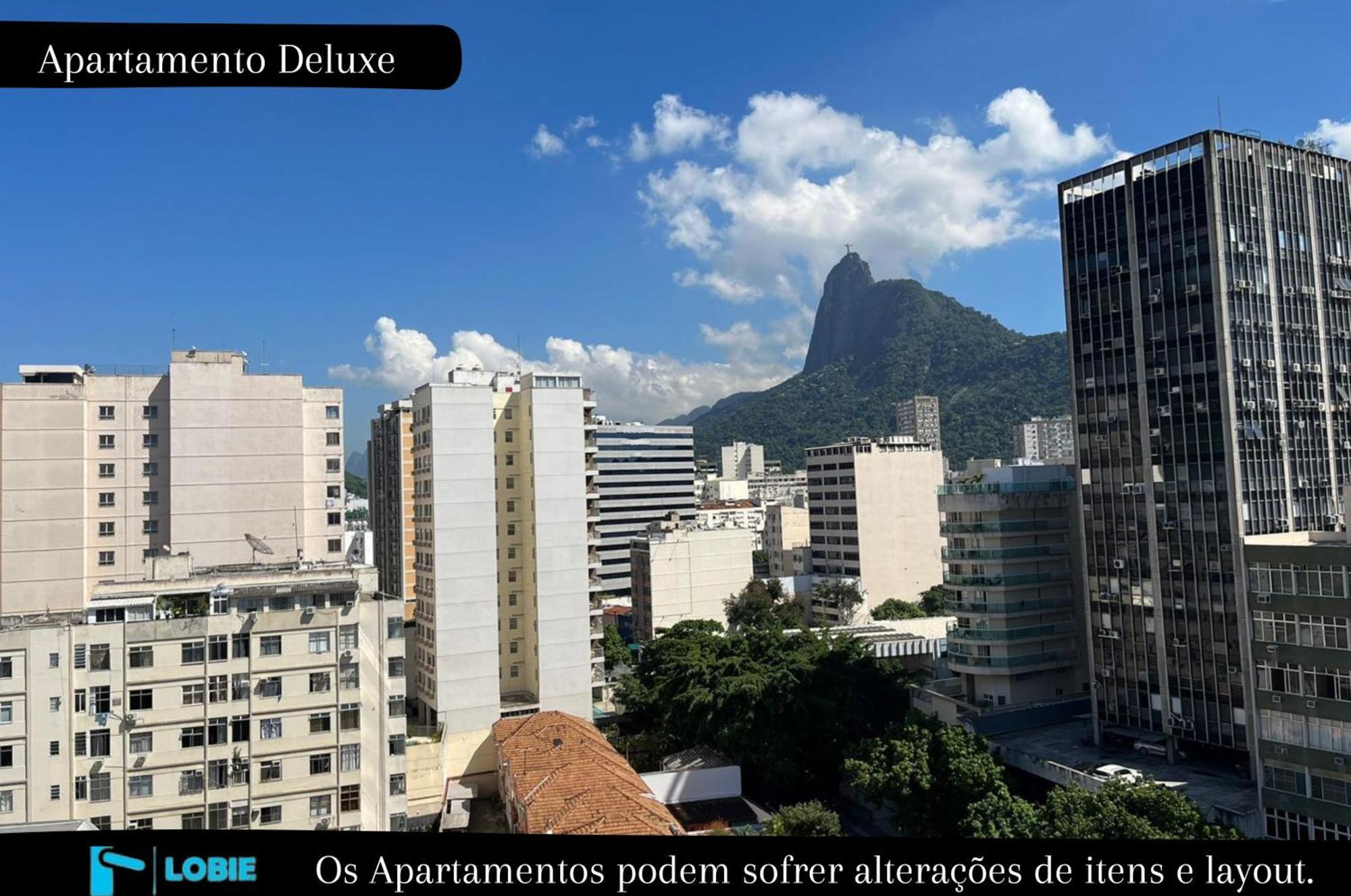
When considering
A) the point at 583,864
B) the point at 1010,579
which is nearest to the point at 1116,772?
the point at 1010,579

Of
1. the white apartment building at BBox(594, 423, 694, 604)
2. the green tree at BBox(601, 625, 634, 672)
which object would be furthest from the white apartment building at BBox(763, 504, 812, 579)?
the green tree at BBox(601, 625, 634, 672)

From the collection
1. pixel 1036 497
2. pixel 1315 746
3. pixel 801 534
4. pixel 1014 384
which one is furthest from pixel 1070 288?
pixel 1014 384

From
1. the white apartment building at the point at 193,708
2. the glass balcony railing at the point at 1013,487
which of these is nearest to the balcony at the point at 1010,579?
the glass balcony railing at the point at 1013,487

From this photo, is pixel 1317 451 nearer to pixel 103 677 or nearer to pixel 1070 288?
pixel 1070 288

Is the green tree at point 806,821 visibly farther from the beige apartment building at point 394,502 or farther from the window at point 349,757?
the beige apartment building at point 394,502

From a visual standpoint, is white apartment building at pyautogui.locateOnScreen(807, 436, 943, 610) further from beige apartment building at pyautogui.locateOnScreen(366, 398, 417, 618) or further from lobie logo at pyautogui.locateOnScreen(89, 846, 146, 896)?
lobie logo at pyautogui.locateOnScreen(89, 846, 146, 896)

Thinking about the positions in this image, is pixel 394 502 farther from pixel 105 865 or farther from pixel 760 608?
pixel 105 865
